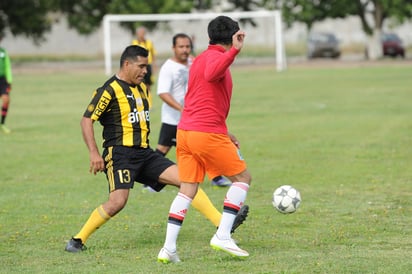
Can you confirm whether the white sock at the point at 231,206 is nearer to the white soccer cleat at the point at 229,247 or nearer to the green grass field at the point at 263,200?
the white soccer cleat at the point at 229,247

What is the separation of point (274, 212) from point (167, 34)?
46656 millimetres

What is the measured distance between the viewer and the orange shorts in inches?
279

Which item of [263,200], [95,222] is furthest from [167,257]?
[263,200]

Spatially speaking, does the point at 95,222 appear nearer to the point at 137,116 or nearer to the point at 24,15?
the point at 137,116

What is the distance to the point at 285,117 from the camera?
20766 mm

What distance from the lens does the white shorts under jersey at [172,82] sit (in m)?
11.2

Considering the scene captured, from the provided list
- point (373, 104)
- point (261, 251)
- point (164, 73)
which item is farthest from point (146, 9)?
point (261, 251)

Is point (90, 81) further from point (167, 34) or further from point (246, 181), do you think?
point (246, 181)

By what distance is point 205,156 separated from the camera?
7133mm

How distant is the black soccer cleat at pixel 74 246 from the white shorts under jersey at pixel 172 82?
143 inches

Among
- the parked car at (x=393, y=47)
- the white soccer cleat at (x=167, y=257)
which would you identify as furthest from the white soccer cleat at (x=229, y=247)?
the parked car at (x=393, y=47)

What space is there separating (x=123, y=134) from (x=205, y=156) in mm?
953

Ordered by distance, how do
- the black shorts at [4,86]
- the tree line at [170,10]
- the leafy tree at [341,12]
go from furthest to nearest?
the leafy tree at [341,12], the tree line at [170,10], the black shorts at [4,86]

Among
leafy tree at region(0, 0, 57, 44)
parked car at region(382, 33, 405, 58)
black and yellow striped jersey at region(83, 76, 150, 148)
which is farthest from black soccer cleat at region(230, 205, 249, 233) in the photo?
leafy tree at region(0, 0, 57, 44)
